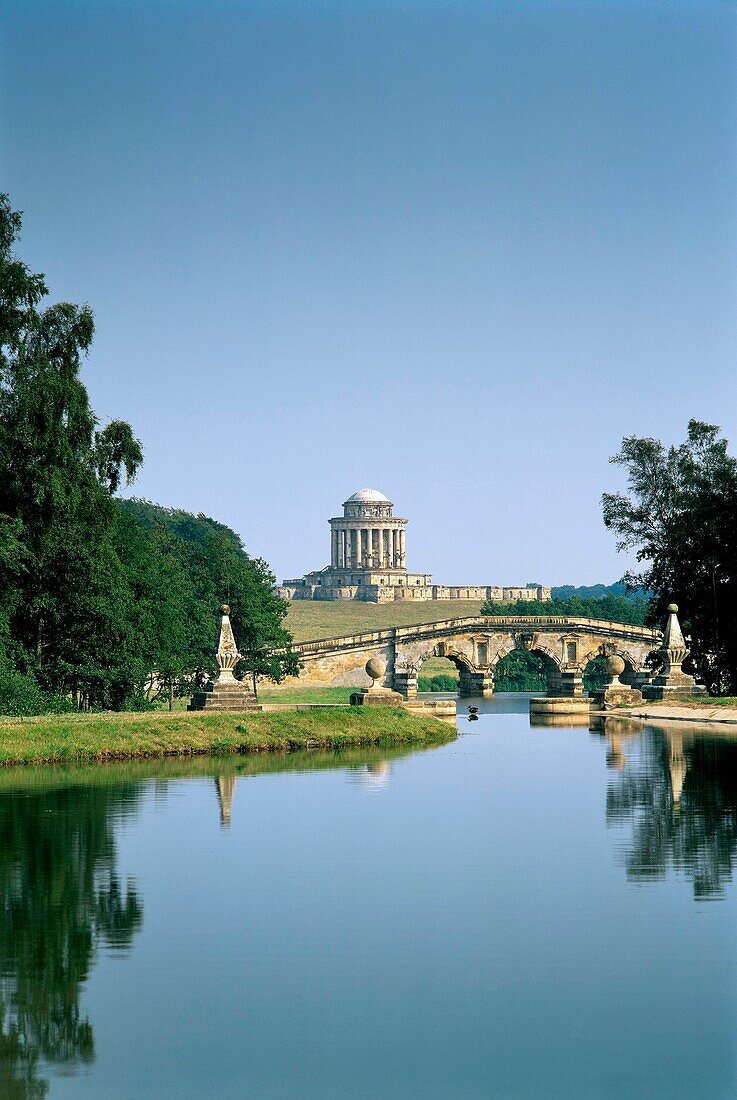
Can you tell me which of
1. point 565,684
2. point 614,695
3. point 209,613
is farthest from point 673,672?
point 565,684

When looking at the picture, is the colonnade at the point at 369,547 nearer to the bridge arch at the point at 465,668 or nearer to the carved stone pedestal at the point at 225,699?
the bridge arch at the point at 465,668

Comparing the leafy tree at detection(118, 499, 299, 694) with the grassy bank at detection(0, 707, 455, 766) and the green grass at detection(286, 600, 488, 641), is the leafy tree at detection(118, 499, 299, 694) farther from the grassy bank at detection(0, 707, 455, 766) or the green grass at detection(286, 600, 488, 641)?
the green grass at detection(286, 600, 488, 641)

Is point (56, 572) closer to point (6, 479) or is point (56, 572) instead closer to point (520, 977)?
point (6, 479)

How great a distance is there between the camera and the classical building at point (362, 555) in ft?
602

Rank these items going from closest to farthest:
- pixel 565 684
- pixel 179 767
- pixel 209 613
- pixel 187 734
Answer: pixel 179 767 → pixel 187 734 → pixel 209 613 → pixel 565 684

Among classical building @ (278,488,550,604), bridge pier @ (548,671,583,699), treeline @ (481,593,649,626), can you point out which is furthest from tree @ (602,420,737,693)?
classical building @ (278,488,550,604)

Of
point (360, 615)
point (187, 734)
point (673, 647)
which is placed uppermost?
point (360, 615)

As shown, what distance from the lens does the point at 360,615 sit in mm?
140250

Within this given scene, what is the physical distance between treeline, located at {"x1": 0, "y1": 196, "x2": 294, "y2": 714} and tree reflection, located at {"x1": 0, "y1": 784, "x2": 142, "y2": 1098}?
1311cm

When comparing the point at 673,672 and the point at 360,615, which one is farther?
the point at 360,615

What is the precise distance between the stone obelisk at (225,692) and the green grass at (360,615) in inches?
3263

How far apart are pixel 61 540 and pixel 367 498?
15658 cm

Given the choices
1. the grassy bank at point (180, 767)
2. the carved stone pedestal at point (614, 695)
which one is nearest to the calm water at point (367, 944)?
the grassy bank at point (180, 767)

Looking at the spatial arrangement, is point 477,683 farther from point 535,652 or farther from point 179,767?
point 179,767
